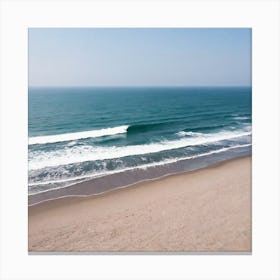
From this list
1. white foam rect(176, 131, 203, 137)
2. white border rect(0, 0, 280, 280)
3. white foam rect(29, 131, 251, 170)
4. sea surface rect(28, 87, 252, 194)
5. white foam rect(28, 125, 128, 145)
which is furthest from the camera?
white foam rect(176, 131, 203, 137)

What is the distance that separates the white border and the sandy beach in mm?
128

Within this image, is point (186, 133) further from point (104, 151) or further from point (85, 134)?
point (85, 134)

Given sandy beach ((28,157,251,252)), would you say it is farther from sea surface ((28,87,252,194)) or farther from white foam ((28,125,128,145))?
white foam ((28,125,128,145))

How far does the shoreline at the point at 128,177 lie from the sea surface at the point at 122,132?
0.04 metres

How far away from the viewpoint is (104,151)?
5430mm

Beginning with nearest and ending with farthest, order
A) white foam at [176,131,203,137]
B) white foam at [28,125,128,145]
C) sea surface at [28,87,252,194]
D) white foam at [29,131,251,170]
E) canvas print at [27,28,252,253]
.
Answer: canvas print at [27,28,252,253]
white foam at [29,131,251,170]
sea surface at [28,87,252,194]
white foam at [28,125,128,145]
white foam at [176,131,203,137]

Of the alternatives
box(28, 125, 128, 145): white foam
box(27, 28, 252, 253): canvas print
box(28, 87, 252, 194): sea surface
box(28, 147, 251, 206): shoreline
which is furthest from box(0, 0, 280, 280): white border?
box(28, 125, 128, 145): white foam

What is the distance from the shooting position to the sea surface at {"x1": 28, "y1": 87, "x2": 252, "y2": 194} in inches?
181
